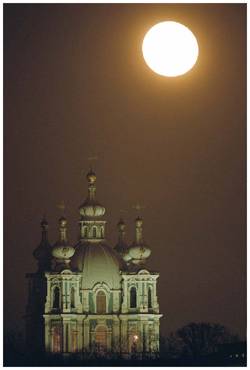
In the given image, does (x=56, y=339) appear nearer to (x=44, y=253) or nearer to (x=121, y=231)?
(x=44, y=253)

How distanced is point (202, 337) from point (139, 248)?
438 centimetres

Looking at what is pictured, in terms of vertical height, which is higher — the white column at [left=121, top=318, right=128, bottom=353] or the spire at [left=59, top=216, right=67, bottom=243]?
the spire at [left=59, top=216, right=67, bottom=243]

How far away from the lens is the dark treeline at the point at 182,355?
42.1 m

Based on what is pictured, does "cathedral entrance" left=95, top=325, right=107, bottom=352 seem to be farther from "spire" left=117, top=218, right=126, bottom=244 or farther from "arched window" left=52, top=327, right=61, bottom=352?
"spire" left=117, top=218, right=126, bottom=244

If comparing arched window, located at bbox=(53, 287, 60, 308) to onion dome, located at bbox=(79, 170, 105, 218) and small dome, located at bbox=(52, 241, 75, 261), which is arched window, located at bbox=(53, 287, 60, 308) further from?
onion dome, located at bbox=(79, 170, 105, 218)

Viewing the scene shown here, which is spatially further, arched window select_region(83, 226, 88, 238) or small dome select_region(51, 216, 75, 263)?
arched window select_region(83, 226, 88, 238)

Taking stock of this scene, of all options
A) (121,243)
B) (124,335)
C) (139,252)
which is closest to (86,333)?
(124,335)

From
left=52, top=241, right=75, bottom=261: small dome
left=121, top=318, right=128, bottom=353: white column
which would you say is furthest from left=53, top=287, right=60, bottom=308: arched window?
left=121, top=318, right=128, bottom=353: white column

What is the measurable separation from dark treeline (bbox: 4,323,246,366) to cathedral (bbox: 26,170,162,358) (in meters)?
1.70

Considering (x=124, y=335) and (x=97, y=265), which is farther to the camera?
(x=97, y=265)

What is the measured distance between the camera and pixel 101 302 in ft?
176

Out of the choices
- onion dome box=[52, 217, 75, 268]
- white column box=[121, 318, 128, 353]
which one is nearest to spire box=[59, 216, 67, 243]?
onion dome box=[52, 217, 75, 268]

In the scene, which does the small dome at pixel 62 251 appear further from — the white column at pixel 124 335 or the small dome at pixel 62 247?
the white column at pixel 124 335

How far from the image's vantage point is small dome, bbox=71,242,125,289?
175ft
